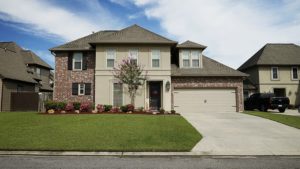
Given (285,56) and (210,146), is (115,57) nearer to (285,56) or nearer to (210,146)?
(210,146)

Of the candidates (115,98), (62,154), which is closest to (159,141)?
(62,154)

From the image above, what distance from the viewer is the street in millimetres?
5746

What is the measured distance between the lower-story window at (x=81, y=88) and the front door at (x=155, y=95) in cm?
539

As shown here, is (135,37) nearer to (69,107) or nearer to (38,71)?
(69,107)

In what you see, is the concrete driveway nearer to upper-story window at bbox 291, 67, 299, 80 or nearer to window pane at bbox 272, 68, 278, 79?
window pane at bbox 272, 68, 278, 79

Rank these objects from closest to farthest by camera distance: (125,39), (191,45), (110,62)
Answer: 1. (110,62)
2. (125,39)
3. (191,45)

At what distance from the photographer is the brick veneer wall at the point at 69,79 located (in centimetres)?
1947

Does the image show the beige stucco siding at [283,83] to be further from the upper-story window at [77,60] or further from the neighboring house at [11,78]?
the neighboring house at [11,78]

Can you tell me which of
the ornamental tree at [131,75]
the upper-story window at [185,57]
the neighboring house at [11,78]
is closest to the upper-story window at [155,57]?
the ornamental tree at [131,75]

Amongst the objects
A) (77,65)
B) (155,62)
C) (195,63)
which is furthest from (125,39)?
(195,63)

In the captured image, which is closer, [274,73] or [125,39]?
[125,39]

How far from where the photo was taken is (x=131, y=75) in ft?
59.6

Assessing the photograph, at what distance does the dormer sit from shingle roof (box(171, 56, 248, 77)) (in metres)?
0.55

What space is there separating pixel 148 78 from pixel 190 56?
4801mm
